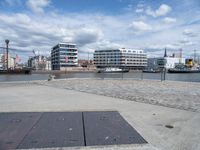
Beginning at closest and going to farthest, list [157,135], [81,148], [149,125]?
[81,148] → [157,135] → [149,125]

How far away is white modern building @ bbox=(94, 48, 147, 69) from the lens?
130 m

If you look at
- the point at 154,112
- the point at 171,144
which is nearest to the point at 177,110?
the point at 154,112

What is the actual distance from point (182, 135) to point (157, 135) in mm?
535

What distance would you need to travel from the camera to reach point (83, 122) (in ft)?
16.9

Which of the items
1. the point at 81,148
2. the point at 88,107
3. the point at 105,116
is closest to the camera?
the point at 81,148

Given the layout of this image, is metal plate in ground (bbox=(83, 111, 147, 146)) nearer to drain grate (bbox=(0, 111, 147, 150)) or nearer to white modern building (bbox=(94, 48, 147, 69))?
drain grate (bbox=(0, 111, 147, 150))

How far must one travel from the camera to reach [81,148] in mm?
3580

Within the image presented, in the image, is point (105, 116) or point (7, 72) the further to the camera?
point (7, 72)

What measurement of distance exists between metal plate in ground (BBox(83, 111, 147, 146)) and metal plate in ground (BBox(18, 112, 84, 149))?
0.20 m

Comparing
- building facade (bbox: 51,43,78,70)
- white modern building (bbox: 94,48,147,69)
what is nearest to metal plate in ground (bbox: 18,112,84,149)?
building facade (bbox: 51,43,78,70)

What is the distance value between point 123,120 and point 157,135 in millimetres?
1253

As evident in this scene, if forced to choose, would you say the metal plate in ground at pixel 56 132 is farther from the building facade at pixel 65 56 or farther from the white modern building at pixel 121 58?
the white modern building at pixel 121 58

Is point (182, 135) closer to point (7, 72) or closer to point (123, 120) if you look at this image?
point (123, 120)

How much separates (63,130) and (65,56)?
107 m
